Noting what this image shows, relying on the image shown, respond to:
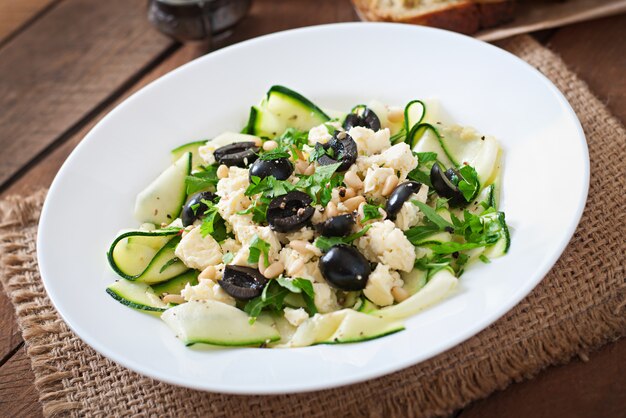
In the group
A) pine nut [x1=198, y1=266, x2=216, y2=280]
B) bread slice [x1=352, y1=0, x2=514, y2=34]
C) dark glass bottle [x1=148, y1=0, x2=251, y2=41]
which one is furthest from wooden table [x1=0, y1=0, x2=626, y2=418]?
pine nut [x1=198, y1=266, x2=216, y2=280]

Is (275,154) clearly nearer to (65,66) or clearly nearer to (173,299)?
(173,299)

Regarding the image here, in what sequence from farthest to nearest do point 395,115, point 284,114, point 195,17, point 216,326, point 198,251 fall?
point 195,17, point 284,114, point 395,115, point 198,251, point 216,326

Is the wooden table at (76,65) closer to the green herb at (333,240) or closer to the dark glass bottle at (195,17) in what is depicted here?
the dark glass bottle at (195,17)

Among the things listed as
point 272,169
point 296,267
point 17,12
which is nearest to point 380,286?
point 296,267

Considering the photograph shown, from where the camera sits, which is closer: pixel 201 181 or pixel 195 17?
pixel 201 181

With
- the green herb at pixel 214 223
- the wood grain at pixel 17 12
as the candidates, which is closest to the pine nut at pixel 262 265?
the green herb at pixel 214 223

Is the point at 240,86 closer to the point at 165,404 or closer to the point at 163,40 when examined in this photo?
the point at 163,40

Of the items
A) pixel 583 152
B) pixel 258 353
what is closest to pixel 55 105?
pixel 258 353
